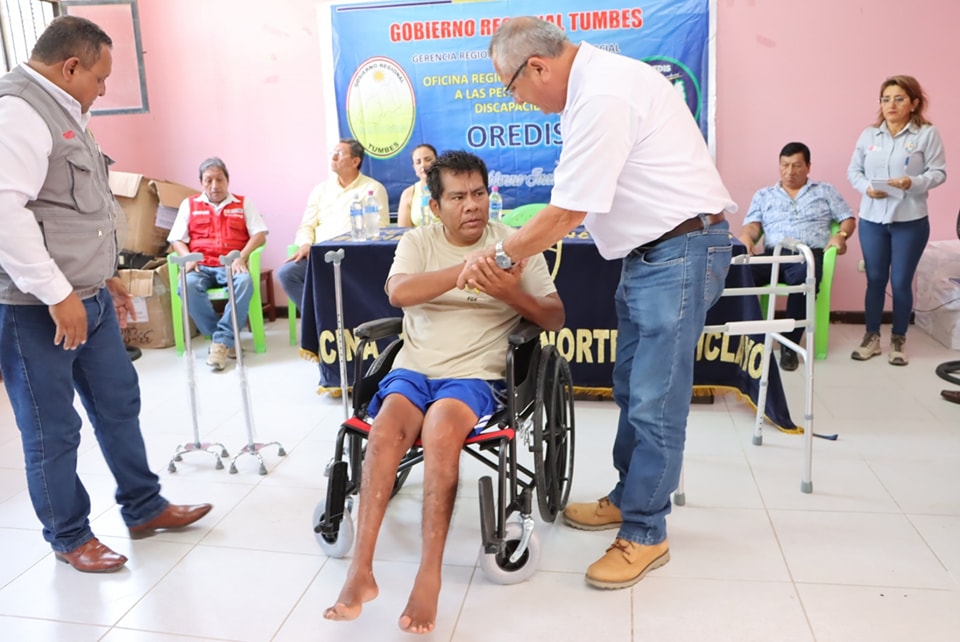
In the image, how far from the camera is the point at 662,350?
6.23ft

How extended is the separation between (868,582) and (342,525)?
1379 millimetres

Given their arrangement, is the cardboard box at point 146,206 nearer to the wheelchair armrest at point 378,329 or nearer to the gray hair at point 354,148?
the gray hair at point 354,148

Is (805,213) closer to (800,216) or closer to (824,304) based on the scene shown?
(800,216)

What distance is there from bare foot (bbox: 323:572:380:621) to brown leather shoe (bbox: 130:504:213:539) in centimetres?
81

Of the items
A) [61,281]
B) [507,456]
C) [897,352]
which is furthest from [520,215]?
[61,281]

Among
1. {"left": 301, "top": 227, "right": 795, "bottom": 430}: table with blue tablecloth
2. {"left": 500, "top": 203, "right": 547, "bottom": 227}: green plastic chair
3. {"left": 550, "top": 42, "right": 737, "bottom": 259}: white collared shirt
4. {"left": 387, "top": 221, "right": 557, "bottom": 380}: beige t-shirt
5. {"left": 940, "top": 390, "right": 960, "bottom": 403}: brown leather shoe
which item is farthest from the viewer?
{"left": 500, "top": 203, "right": 547, "bottom": 227}: green plastic chair

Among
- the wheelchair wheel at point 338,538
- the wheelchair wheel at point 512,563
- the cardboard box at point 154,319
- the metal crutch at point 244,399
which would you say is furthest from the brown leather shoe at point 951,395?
the cardboard box at point 154,319

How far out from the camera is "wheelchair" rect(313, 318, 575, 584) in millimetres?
1932

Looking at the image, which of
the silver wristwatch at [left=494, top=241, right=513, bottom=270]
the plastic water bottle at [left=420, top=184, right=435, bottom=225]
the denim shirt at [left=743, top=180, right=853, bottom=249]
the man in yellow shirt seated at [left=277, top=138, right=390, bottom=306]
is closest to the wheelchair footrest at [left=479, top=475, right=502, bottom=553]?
the silver wristwatch at [left=494, top=241, right=513, bottom=270]

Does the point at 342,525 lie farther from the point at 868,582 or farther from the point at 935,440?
the point at 935,440

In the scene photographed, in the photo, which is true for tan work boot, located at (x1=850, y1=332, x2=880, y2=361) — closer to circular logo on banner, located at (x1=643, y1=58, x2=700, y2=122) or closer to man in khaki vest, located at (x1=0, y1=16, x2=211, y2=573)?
circular logo on banner, located at (x1=643, y1=58, x2=700, y2=122)

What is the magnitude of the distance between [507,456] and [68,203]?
1.26 m

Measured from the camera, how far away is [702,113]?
14.9 feet

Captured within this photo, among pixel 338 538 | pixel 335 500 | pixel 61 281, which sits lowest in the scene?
pixel 338 538
